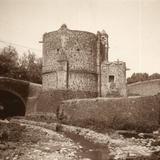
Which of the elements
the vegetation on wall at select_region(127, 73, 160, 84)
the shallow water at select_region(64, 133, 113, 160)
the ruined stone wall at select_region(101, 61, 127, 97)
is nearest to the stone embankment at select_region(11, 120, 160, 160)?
the shallow water at select_region(64, 133, 113, 160)

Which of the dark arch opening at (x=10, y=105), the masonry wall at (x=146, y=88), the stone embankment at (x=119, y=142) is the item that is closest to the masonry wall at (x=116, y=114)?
the stone embankment at (x=119, y=142)

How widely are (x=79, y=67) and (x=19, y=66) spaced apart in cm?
1897

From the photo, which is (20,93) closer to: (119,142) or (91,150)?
(119,142)

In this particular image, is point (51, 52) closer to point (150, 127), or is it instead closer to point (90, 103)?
point (90, 103)

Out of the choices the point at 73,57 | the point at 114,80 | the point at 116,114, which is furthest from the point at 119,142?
the point at 73,57

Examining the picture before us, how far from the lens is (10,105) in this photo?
46844 mm

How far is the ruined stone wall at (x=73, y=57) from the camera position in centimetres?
4025

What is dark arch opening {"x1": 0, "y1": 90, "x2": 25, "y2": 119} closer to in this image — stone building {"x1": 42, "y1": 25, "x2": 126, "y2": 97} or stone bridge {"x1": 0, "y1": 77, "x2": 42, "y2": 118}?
stone bridge {"x1": 0, "y1": 77, "x2": 42, "y2": 118}

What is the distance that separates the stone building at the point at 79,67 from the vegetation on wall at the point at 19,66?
36.9 ft

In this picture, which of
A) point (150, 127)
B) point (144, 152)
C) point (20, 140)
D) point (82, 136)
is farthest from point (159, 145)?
point (20, 140)

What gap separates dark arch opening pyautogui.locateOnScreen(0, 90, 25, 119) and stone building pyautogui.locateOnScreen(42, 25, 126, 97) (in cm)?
491

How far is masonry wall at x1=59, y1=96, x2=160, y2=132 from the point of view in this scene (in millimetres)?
28234

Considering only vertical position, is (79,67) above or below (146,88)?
above

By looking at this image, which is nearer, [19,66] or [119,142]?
[119,142]
